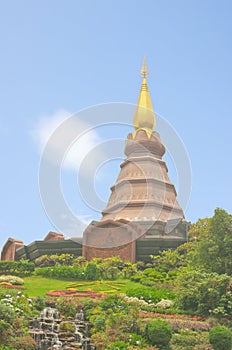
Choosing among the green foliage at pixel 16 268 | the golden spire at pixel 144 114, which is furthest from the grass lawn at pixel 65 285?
the golden spire at pixel 144 114

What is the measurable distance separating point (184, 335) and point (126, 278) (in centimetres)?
1581

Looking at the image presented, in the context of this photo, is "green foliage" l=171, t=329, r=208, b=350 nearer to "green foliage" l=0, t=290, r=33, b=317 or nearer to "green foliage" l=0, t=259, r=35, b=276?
"green foliage" l=0, t=290, r=33, b=317

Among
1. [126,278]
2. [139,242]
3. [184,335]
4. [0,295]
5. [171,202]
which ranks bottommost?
[184,335]

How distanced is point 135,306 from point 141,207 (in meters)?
27.0

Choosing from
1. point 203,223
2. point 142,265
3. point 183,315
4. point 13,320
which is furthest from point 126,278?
point 13,320

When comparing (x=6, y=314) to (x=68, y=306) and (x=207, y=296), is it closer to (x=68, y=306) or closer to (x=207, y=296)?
(x=68, y=306)

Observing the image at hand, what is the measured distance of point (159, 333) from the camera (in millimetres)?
18109

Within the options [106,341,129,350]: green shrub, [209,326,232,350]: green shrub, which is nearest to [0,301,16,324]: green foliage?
[106,341,129,350]: green shrub

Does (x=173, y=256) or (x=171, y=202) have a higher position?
(x=171, y=202)

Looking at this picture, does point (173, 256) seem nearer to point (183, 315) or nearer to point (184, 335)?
point (183, 315)

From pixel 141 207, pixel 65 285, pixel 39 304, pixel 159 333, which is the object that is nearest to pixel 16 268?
pixel 65 285

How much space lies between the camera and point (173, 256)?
121 ft

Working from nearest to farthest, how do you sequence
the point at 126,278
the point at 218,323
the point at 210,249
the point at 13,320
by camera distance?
the point at 13,320 → the point at 218,323 → the point at 210,249 → the point at 126,278

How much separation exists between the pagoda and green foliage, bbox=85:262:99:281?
5256 millimetres
